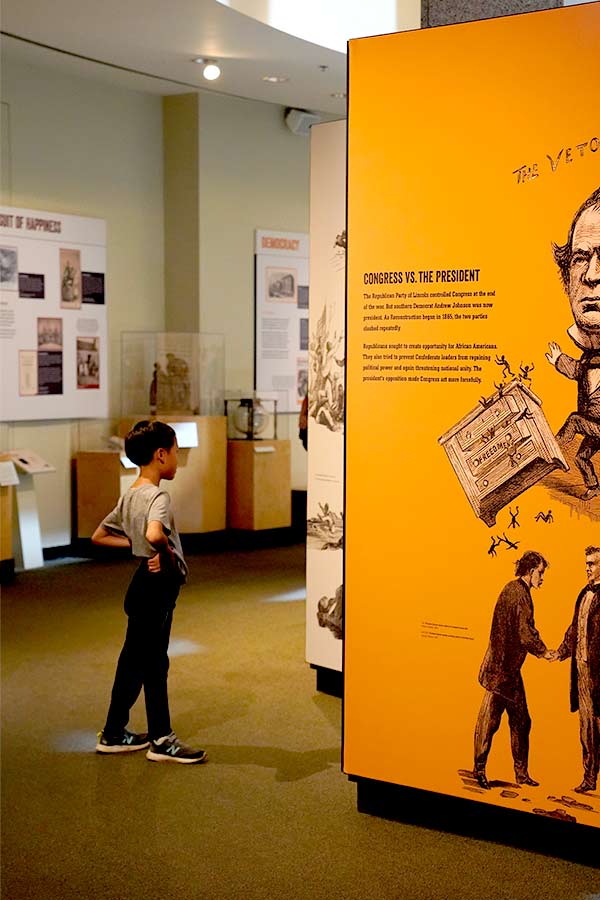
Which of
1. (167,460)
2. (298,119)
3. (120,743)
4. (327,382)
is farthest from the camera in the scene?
(298,119)

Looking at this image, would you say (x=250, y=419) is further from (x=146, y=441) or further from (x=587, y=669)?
(x=587, y=669)

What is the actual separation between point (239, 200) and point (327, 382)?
638 cm

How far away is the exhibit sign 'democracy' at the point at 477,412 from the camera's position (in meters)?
3.70

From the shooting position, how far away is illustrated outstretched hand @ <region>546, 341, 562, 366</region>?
12.2 ft

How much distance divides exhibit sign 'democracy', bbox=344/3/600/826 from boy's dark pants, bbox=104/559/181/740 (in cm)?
93

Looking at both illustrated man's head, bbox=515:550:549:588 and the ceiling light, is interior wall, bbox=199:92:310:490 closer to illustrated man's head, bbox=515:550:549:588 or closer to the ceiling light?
the ceiling light

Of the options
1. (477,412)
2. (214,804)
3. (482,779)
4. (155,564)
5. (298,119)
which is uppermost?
(298,119)

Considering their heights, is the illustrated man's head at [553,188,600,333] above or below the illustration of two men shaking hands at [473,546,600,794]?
above

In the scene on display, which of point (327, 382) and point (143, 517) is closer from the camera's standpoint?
point (143, 517)

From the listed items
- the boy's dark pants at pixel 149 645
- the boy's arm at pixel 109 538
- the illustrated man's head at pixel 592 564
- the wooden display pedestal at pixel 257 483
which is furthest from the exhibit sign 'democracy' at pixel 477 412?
the wooden display pedestal at pixel 257 483

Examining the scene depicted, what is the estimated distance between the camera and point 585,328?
12.0 ft

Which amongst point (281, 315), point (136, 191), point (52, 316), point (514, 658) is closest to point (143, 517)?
point (514, 658)

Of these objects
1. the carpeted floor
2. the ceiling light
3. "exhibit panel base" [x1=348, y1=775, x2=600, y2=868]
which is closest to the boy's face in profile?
the carpeted floor

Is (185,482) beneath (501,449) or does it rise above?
beneath
